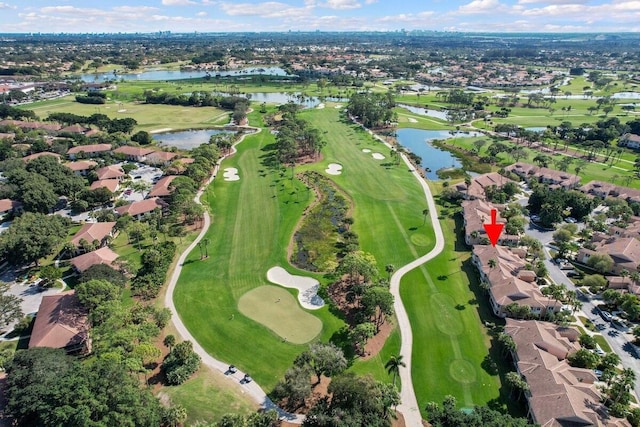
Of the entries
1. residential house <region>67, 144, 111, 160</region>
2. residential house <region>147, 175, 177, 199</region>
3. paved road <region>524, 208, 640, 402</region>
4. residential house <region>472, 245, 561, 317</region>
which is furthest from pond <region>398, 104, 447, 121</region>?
residential house <region>67, 144, 111, 160</region>

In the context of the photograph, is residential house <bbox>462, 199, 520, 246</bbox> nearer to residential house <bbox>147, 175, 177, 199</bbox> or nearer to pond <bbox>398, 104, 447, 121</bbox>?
residential house <bbox>147, 175, 177, 199</bbox>

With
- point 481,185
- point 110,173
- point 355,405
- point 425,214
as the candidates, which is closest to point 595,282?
point 425,214

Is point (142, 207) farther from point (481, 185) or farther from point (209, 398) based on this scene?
point (481, 185)

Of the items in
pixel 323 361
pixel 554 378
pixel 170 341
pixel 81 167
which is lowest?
→ pixel 170 341

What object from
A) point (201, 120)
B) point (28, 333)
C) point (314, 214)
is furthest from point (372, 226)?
point (201, 120)

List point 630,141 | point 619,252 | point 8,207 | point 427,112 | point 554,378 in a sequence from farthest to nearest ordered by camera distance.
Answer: point 427,112 < point 630,141 < point 8,207 < point 619,252 < point 554,378

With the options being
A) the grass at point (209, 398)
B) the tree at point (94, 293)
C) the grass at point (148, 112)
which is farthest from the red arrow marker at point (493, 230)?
the grass at point (148, 112)
